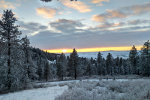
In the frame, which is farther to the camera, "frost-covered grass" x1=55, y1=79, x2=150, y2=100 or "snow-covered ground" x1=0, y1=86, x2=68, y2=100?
"snow-covered ground" x1=0, y1=86, x2=68, y2=100

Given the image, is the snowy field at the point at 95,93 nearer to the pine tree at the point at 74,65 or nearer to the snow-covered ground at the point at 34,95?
the snow-covered ground at the point at 34,95

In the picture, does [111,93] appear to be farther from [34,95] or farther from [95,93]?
[34,95]

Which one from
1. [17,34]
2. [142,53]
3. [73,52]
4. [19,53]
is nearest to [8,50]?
[19,53]

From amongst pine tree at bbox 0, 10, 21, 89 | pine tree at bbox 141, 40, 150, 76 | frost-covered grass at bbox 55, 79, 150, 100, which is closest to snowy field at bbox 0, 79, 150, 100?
frost-covered grass at bbox 55, 79, 150, 100

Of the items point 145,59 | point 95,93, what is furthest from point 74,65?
point 95,93

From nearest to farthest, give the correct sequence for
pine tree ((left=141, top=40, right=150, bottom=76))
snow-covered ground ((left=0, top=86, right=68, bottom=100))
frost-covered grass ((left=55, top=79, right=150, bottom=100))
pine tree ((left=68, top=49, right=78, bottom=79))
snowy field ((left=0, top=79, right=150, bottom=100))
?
frost-covered grass ((left=55, top=79, right=150, bottom=100)), snowy field ((left=0, top=79, right=150, bottom=100)), snow-covered ground ((left=0, top=86, right=68, bottom=100)), pine tree ((left=141, top=40, right=150, bottom=76)), pine tree ((left=68, top=49, right=78, bottom=79))

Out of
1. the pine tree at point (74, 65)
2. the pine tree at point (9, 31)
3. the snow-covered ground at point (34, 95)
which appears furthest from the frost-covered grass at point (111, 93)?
the pine tree at point (74, 65)

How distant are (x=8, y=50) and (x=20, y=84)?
4.35 meters

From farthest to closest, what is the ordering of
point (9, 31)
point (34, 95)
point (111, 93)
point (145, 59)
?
1. point (145, 59)
2. point (9, 31)
3. point (34, 95)
4. point (111, 93)

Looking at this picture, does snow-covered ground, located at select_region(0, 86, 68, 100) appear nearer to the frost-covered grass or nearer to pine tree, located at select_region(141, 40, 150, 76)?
the frost-covered grass

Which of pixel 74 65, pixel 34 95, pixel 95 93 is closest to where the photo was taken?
pixel 95 93

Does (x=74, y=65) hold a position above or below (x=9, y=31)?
below

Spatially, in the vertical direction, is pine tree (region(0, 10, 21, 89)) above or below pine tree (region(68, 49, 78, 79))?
above

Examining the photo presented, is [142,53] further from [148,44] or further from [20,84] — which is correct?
[20,84]
